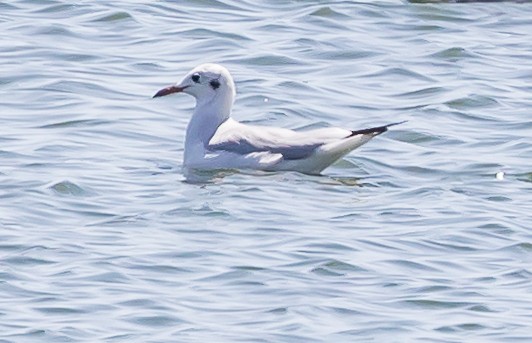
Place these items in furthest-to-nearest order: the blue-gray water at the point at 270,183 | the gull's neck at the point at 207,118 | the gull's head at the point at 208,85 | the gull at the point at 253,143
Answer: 1. the gull's head at the point at 208,85
2. the gull's neck at the point at 207,118
3. the gull at the point at 253,143
4. the blue-gray water at the point at 270,183

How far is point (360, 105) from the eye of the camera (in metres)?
15.6

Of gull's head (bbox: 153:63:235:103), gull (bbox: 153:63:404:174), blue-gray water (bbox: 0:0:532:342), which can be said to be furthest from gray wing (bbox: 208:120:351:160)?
gull's head (bbox: 153:63:235:103)

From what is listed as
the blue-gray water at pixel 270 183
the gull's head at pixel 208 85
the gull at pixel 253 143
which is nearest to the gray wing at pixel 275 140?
the gull at pixel 253 143

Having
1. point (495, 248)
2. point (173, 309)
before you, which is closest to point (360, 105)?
point (495, 248)

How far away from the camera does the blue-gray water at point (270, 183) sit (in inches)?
405

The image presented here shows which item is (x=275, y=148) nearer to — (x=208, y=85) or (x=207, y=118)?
(x=207, y=118)

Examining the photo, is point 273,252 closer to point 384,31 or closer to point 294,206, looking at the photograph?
point 294,206

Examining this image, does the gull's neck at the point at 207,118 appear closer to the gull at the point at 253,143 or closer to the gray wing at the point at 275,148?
the gull at the point at 253,143

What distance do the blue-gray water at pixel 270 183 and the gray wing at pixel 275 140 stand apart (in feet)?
0.61

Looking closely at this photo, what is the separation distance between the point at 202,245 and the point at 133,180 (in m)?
1.82

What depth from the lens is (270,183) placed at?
13.4 m

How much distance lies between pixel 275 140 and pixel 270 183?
406 millimetres

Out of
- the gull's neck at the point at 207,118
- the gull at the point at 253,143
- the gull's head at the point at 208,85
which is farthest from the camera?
the gull's head at the point at 208,85

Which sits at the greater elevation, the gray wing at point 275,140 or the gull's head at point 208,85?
the gull's head at point 208,85
